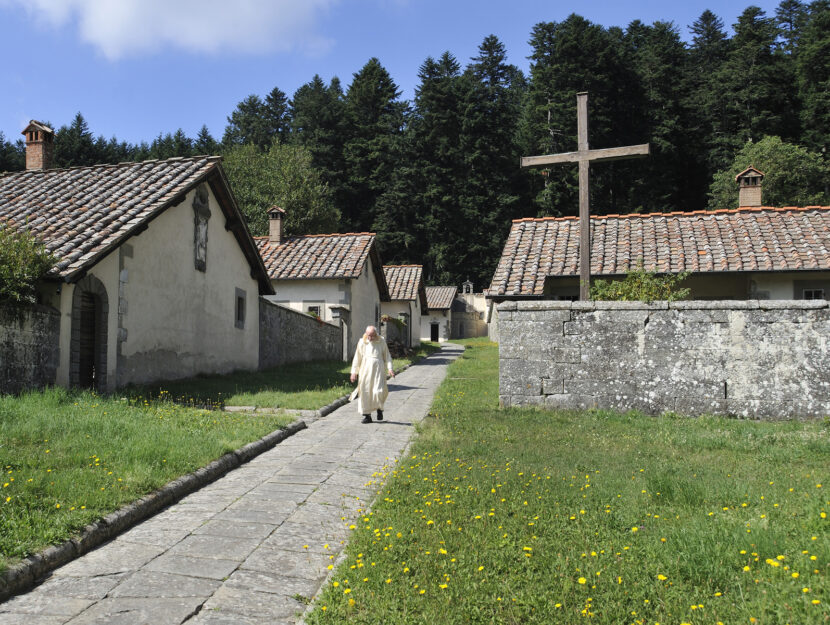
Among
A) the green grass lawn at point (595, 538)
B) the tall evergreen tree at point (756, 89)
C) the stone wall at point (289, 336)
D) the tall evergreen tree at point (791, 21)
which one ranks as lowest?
the green grass lawn at point (595, 538)

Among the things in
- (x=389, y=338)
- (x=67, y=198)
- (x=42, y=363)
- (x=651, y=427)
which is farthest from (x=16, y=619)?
(x=389, y=338)

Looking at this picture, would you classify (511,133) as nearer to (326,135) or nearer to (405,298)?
(326,135)

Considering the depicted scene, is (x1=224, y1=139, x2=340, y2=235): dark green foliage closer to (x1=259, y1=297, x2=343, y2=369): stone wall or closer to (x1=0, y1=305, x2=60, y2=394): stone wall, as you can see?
(x1=259, y1=297, x2=343, y2=369): stone wall

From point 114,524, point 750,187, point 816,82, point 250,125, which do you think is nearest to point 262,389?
point 114,524

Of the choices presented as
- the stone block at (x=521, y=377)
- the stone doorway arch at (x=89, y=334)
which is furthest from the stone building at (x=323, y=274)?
the stone block at (x=521, y=377)

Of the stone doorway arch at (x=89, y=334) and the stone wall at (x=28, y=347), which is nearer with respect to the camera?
the stone wall at (x=28, y=347)

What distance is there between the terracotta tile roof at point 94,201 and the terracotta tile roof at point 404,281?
2058 cm

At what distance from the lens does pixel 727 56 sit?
4888 centimetres

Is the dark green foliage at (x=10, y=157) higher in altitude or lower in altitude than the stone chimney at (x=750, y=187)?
higher

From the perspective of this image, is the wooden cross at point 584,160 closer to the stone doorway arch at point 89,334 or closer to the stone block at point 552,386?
the stone block at point 552,386

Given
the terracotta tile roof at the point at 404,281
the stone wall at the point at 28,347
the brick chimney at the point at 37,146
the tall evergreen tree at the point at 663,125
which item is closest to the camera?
the stone wall at the point at 28,347

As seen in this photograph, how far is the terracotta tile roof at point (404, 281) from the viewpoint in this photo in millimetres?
37594

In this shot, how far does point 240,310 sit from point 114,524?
13055mm

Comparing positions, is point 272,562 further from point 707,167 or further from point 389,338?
point 707,167
